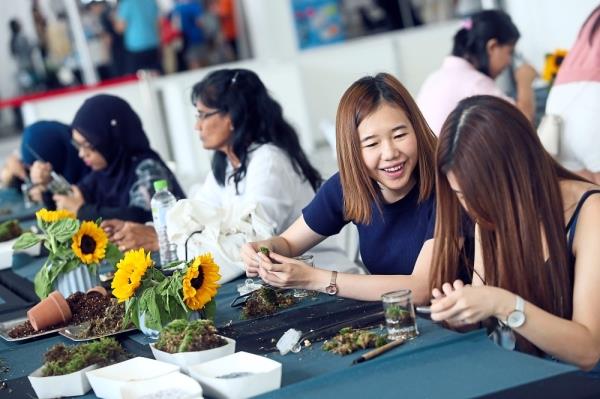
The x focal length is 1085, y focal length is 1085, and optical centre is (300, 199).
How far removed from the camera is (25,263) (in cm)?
386

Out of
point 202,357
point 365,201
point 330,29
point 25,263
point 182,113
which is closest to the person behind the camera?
point 202,357

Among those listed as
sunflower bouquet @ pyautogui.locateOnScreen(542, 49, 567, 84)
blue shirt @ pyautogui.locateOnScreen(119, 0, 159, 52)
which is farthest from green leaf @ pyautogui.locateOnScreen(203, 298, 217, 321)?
blue shirt @ pyautogui.locateOnScreen(119, 0, 159, 52)

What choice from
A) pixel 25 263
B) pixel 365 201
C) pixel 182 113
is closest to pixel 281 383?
pixel 365 201

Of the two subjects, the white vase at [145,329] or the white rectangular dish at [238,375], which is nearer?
the white rectangular dish at [238,375]

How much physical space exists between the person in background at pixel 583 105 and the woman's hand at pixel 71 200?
6.31ft

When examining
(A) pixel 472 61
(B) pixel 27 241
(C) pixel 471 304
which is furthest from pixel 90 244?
(A) pixel 472 61

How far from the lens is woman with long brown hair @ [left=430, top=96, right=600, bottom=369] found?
201cm

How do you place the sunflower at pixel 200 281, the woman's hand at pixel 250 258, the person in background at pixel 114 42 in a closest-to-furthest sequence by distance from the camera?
1. the sunflower at pixel 200 281
2. the woman's hand at pixel 250 258
3. the person in background at pixel 114 42

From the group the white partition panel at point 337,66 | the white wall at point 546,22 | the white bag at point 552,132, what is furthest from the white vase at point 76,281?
the white partition panel at point 337,66

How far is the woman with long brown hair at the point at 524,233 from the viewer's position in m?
2.01

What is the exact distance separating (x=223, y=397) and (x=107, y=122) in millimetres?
2787

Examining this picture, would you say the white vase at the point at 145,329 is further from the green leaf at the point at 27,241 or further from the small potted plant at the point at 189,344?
the green leaf at the point at 27,241

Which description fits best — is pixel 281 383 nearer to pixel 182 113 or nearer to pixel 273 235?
pixel 273 235

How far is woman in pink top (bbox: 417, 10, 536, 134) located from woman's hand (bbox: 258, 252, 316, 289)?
2.02 m
